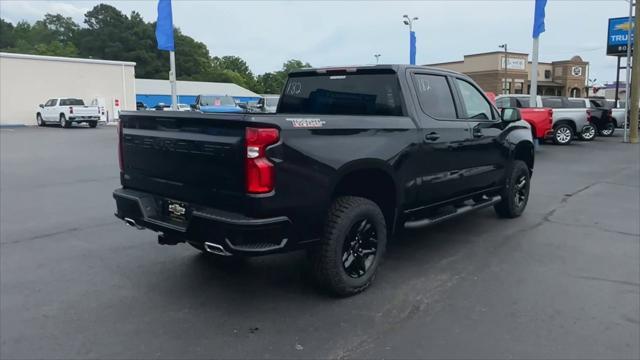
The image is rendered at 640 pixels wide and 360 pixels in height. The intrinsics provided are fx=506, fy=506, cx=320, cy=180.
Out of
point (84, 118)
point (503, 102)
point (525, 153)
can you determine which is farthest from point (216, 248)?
point (84, 118)

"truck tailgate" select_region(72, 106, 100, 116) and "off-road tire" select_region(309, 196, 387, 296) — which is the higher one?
"truck tailgate" select_region(72, 106, 100, 116)

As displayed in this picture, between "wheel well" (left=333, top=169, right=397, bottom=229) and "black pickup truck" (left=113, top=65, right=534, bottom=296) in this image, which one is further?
"wheel well" (left=333, top=169, right=397, bottom=229)

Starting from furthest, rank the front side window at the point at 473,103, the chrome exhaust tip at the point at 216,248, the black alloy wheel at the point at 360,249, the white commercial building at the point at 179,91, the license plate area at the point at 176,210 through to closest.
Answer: the white commercial building at the point at 179,91, the front side window at the point at 473,103, the black alloy wheel at the point at 360,249, the license plate area at the point at 176,210, the chrome exhaust tip at the point at 216,248

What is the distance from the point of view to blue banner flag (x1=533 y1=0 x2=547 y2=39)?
19.4 m

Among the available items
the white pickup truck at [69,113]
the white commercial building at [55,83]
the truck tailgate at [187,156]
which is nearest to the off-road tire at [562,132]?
the truck tailgate at [187,156]

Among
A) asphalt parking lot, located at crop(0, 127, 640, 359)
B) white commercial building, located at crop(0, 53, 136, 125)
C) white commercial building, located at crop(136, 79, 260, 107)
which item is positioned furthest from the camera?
white commercial building, located at crop(136, 79, 260, 107)

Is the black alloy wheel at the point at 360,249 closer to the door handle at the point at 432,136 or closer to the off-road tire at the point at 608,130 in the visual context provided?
the door handle at the point at 432,136

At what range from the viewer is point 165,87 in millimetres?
64375

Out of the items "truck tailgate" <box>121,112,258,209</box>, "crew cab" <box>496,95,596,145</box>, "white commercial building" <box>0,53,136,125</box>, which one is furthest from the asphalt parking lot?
"white commercial building" <box>0,53,136,125</box>

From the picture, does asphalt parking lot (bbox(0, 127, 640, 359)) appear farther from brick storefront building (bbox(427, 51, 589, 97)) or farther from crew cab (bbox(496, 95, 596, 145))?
brick storefront building (bbox(427, 51, 589, 97))

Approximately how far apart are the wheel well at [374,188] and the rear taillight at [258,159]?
868mm

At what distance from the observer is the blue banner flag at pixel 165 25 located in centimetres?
1891

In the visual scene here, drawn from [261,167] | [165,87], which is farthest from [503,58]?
[261,167]

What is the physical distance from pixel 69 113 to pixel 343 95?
27.7m
